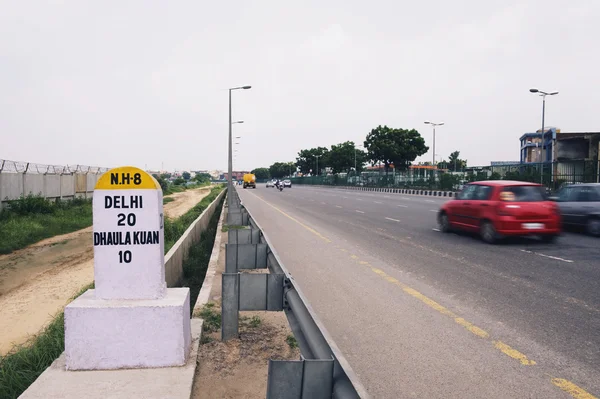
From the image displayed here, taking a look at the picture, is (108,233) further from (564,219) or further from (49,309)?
(564,219)

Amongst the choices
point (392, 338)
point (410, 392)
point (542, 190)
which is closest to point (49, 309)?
point (392, 338)

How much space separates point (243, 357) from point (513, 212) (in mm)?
9770

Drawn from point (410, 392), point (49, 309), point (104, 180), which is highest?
point (104, 180)

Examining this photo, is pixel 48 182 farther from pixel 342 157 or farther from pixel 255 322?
pixel 342 157

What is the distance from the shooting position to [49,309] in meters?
9.18

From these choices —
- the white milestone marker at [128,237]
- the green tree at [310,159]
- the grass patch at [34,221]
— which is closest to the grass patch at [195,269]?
the white milestone marker at [128,237]

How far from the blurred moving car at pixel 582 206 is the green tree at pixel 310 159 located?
442 feet

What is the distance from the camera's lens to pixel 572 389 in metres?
4.01

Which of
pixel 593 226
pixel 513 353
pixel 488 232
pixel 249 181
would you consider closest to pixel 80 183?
pixel 488 232

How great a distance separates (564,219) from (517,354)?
12116 millimetres

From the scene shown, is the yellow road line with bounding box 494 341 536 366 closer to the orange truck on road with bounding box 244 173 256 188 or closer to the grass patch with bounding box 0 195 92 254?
the grass patch with bounding box 0 195 92 254

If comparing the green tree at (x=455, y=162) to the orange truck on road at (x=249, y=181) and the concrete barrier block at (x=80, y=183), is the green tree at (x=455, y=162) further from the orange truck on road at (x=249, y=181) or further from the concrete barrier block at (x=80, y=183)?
the concrete barrier block at (x=80, y=183)

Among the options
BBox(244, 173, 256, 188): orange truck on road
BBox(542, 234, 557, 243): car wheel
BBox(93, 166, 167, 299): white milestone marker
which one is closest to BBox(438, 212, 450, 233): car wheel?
BBox(542, 234, 557, 243): car wheel

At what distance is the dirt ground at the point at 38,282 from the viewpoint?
8.22m
